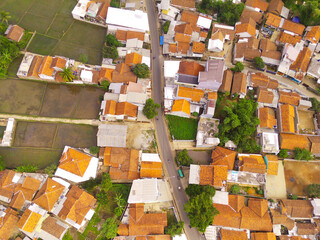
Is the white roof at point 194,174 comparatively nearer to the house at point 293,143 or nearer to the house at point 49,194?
the house at point 293,143

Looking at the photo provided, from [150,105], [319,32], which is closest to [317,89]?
[319,32]

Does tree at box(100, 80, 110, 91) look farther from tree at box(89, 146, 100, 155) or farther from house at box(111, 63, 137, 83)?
tree at box(89, 146, 100, 155)

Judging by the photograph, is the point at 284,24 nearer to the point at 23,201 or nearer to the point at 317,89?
the point at 317,89

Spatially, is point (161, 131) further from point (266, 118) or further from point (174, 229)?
point (266, 118)

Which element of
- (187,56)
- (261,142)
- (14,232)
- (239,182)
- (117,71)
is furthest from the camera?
(187,56)

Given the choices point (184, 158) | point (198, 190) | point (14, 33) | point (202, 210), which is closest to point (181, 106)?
point (184, 158)

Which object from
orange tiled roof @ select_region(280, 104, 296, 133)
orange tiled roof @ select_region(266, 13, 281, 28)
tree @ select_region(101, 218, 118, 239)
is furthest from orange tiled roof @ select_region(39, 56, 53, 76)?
orange tiled roof @ select_region(266, 13, 281, 28)
